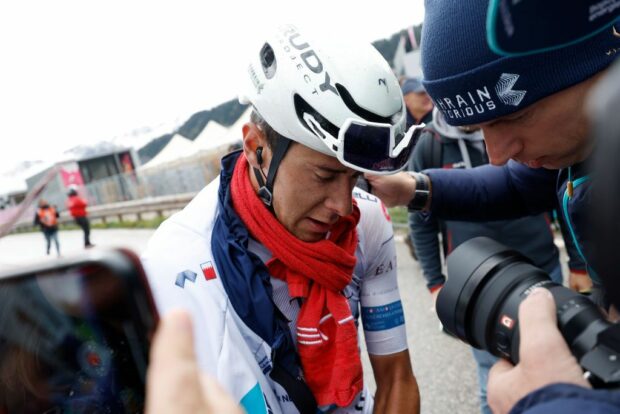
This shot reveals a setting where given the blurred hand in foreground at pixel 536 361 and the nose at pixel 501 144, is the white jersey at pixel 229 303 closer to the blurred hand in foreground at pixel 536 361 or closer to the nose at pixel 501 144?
the nose at pixel 501 144

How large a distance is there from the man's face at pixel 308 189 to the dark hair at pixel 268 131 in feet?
0.27

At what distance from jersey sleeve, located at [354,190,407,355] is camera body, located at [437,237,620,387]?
1.90ft

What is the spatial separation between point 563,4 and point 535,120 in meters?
0.52

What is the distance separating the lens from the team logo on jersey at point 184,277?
58.2 inches

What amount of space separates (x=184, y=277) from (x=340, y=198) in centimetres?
65

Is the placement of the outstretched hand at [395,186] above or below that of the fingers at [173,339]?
below

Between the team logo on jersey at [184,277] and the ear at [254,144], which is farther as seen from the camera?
the ear at [254,144]

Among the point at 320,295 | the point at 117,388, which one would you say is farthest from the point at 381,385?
the point at 117,388

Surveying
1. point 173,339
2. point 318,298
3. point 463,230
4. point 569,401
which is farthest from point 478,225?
point 173,339

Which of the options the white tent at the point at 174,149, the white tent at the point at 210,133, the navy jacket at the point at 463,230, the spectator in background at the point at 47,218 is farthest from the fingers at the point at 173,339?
the white tent at the point at 174,149

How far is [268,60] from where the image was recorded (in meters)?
1.69

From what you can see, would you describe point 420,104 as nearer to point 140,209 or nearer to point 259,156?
point 259,156

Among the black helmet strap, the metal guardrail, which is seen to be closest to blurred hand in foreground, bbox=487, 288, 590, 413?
the black helmet strap

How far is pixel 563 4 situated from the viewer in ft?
2.69
